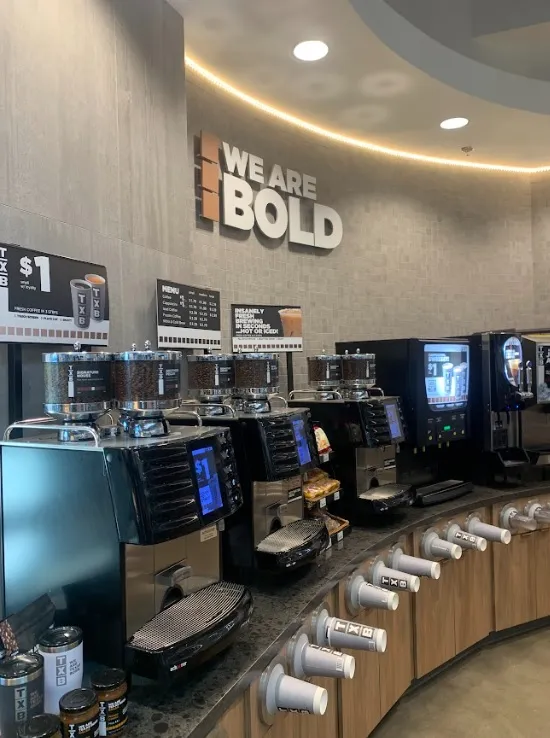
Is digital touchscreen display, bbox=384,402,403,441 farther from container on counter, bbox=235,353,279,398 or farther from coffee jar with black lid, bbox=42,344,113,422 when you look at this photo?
coffee jar with black lid, bbox=42,344,113,422

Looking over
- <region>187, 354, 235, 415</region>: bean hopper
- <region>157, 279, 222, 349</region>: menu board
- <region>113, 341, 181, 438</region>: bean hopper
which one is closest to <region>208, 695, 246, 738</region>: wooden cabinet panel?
<region>113, 341, 181, 438</region>: bean hopper

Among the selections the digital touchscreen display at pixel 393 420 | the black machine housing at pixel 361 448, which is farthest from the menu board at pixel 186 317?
the digital touchscreen display at pixel 393 420

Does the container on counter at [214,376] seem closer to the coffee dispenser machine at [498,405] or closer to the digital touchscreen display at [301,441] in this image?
the digital touchscreen display at [301,441]

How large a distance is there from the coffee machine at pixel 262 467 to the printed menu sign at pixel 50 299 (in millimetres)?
418

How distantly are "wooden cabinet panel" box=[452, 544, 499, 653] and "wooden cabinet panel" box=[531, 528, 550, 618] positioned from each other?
35 centimetres

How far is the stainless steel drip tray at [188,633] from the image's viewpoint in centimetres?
116

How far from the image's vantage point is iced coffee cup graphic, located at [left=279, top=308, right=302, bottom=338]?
3.85 m

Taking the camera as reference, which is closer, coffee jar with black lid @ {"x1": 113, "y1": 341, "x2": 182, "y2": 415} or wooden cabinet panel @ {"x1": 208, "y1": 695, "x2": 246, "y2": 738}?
wooden cabinet panel @ {"x1": 208, "y1": 695, "x2": 246, "y2": 738}

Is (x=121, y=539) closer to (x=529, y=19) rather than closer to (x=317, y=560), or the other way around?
(x=317, y=560)

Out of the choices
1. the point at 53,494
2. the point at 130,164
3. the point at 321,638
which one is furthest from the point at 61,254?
the point at 321,638

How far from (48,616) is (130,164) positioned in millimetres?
1765

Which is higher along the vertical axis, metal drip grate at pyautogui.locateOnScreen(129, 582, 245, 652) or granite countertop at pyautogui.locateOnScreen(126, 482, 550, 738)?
metal drip grate at pyautogui.locateOnScreen(129, 582, 245, 652)

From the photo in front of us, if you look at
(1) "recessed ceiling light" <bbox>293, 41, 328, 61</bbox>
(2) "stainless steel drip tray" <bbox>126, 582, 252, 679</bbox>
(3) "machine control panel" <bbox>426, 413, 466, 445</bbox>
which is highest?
(1) "recessed ceiling light" <bbox>293, 41, 328, 61</bbox>

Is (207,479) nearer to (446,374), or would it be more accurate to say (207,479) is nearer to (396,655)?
(396,655)
